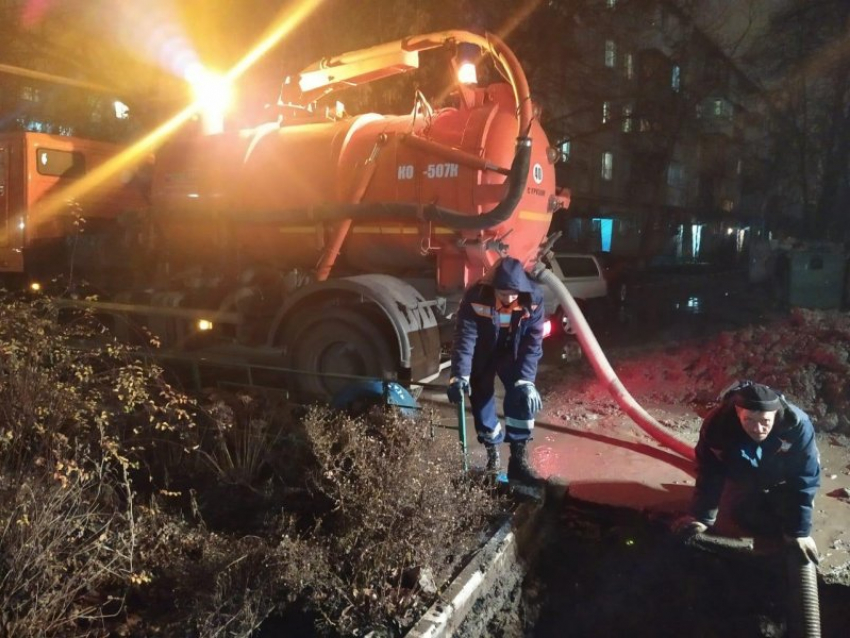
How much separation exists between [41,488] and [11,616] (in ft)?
1.65

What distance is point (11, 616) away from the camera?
2465 millimetres

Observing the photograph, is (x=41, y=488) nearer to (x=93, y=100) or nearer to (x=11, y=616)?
(x=11, y=616)

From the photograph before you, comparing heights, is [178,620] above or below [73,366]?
below

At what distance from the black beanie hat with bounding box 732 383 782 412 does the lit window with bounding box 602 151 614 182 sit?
26.5m

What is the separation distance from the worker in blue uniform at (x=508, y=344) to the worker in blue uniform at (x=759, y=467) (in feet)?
3.48

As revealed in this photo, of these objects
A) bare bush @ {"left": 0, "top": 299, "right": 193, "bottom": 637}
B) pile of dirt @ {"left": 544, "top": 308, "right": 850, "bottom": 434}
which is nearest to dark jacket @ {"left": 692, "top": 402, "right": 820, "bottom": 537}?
pile of dirt @ {"left": 544, "top": 308, "right": 850, "bottom": 434}

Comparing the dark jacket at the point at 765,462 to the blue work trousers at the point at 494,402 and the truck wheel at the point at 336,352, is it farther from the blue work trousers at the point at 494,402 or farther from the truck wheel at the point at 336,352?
the truck wheel at the point at 336,352

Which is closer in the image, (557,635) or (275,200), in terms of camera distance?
(557,635)

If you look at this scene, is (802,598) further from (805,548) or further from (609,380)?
(609,380)

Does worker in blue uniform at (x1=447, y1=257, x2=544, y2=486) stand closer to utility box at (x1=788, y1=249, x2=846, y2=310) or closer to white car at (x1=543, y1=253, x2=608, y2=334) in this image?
white car at (x1=543, y1=253, x2=608, y2=334)

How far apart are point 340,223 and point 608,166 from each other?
2506 cm

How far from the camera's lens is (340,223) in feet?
18.8

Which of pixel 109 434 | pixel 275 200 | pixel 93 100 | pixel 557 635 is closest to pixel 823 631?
pixel 557 635

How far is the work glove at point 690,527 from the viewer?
351cm
